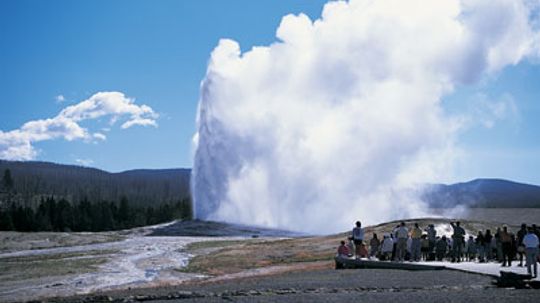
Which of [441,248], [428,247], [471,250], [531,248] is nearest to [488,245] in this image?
[471,250]

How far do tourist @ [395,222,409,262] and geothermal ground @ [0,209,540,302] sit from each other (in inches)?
84.4

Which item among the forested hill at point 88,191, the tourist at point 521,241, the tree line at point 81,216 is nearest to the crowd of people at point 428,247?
the tourist at point 521,241

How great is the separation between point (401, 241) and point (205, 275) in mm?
10856

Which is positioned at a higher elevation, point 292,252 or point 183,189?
point 183,189

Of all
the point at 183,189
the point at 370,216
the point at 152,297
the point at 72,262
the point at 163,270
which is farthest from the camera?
the point at 183,189

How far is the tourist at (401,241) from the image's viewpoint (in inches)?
893

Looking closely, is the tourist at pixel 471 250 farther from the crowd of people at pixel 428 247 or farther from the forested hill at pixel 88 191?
the forested hill at pixel 88 191

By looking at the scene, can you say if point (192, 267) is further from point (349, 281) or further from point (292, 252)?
point (349, 281)

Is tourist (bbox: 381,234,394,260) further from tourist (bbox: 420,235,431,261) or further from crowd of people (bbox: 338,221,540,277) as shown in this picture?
tourist (bbox: 420,235,431,261)

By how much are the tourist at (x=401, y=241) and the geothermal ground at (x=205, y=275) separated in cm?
214

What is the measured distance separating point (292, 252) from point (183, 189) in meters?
152

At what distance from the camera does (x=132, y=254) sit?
45.2m

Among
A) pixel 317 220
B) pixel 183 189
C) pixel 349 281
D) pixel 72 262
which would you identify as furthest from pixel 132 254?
pixel 183 189

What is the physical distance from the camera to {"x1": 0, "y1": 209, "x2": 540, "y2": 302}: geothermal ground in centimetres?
1558
